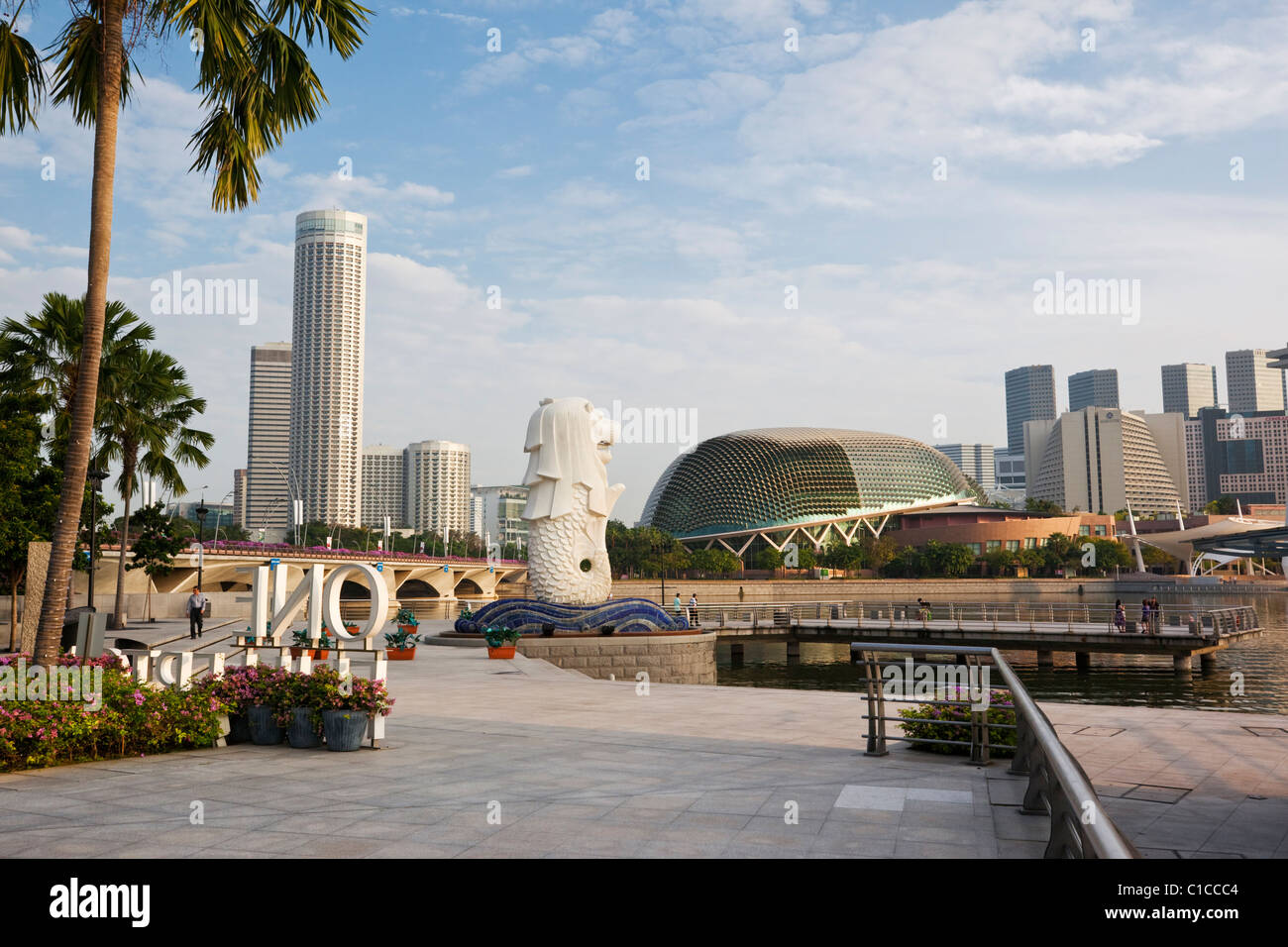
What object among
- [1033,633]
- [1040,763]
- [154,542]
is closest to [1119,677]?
[1033,633]

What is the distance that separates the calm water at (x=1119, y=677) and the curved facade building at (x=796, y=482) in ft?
293

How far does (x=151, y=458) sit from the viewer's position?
2989cm

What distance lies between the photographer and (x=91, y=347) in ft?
35.0

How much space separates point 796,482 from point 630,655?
11425 cm

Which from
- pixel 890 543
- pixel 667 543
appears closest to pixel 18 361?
pixel 667 543

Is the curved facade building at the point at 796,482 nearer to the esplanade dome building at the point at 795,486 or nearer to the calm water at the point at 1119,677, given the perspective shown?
the esplanade dome building at the point at 795,486

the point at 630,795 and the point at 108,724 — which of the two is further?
the point at 108,724

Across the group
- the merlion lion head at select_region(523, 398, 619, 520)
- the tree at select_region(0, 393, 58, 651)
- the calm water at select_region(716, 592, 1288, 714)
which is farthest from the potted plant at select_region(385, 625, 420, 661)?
the calm water at select_region(716, 592, 1288, 714)

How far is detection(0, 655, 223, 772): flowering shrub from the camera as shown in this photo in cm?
904

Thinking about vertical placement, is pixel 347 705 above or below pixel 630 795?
above

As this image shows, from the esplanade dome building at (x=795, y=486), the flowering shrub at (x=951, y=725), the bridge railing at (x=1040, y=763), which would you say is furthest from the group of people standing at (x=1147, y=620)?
the esplanade dome building at (x=795, y=486)

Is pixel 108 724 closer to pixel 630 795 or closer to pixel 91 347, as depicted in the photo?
pixel 91 347

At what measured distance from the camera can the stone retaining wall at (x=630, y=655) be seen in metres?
26.8
